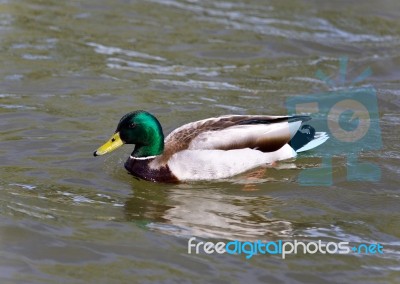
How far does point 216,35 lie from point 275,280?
293 inches

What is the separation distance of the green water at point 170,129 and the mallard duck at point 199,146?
0.16 meters

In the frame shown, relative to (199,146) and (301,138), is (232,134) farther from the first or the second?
(301,138)

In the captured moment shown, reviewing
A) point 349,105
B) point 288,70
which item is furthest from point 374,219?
point 288,70

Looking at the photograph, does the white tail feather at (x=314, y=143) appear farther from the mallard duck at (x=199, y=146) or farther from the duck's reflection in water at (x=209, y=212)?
the duck's reflection in water at (x=209, y=212)

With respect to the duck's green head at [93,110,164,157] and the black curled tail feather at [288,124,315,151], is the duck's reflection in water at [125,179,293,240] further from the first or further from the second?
the black curled tail feather at [288,124,315,151]

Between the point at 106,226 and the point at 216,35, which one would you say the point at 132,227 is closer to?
the point at 106,226

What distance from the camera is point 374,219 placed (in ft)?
25.0

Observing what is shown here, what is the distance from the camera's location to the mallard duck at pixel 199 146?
338 inches

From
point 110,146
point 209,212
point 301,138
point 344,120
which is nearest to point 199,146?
point 110,146

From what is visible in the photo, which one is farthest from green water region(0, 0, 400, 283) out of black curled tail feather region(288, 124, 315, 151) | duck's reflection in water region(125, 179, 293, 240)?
black curled tail feather region(288, 124, 315, 151)

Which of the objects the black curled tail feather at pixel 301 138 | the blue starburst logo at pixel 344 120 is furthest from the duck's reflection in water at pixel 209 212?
the black curled tail feather at pixel 301 138

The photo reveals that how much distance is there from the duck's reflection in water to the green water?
0.02 metres

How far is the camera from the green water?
673 centimetres

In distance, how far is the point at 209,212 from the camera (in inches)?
305
